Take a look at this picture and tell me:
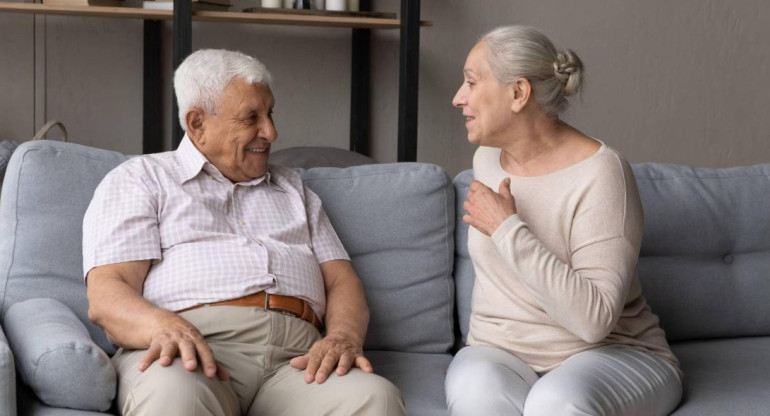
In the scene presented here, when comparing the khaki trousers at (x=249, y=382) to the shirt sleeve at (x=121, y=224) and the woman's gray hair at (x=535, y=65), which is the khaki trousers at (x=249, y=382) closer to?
the shirt sleeve at (x=121, y=224)

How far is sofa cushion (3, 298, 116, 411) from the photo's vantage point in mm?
1756

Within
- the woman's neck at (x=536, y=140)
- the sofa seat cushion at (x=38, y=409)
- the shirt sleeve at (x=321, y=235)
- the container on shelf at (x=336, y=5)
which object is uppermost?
the container on shelf at (x=336, y=5)

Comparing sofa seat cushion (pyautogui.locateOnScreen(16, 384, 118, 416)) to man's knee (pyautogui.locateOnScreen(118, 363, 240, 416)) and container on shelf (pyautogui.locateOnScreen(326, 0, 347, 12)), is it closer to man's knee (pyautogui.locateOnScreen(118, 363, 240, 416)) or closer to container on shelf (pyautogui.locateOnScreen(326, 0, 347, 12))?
man's knee (pyautogui.locateOnScreen(118, 363, 240, 416))

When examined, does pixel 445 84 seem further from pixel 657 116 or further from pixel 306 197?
pixel 306 197

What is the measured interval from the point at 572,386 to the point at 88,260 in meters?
0.99

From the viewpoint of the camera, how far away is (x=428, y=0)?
14.0ft

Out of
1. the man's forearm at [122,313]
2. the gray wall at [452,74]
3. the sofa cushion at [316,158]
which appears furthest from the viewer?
the gray wall at [452,74]

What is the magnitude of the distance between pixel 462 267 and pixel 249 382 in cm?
72

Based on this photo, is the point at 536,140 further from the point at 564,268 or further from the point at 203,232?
the point at 203,232

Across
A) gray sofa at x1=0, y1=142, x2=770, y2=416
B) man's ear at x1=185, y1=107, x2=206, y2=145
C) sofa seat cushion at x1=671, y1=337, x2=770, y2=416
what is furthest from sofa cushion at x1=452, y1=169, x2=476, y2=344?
man's ear at x1=185, y1=107, x2=206, y2=145

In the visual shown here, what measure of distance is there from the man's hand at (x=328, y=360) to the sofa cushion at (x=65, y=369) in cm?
36

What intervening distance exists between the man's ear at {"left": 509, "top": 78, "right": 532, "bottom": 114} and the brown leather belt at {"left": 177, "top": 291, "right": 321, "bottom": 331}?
24.3 inches

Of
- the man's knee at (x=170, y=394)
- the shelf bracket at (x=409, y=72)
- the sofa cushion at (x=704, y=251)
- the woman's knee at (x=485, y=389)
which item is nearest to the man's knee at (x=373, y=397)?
the woman's knee at (x=485, y=389)

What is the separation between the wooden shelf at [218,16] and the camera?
139 inches
